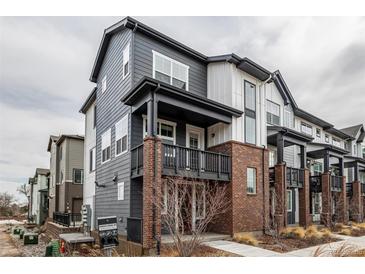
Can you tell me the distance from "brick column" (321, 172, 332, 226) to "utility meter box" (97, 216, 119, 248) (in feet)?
33.0

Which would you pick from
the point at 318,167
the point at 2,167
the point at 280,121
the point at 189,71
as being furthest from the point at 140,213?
the point at 318,167

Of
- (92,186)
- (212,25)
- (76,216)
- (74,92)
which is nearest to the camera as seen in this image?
(212,25)

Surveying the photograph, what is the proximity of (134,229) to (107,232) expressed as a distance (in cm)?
123

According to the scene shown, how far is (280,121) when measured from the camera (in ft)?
47.2

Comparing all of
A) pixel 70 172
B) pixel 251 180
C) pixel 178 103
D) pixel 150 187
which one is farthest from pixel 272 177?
pixel 70 172

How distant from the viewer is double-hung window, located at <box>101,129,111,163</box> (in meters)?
12.2

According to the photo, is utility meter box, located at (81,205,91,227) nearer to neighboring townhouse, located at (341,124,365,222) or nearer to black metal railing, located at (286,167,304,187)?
black metal railing, located at (286,167,304,187)

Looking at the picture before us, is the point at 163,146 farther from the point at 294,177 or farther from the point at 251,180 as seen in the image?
the point at 294,177

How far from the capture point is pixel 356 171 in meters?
17.7

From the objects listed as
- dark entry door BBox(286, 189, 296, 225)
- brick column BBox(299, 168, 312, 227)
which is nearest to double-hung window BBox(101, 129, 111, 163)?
brick column BBox(299, 168, 312, 227)

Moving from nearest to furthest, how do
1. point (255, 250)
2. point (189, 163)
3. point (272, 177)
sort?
point (255, 250) → point (189, 163) → point (272, 177)

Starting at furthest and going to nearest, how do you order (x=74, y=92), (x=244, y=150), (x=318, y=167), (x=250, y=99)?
(x=318, y=167) < (x=250, y=99) < (x=244, y=150) < (x=74, y=92)
